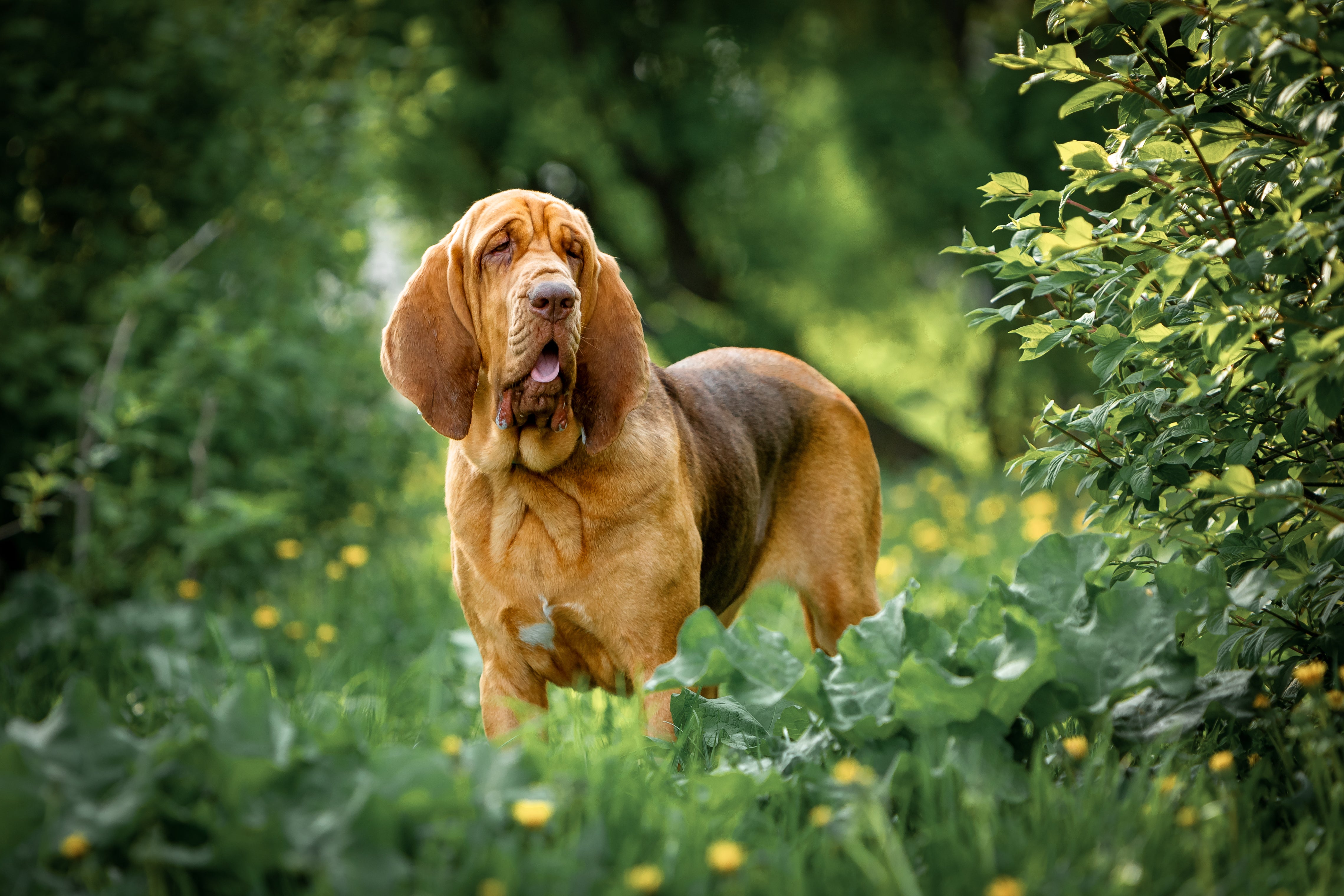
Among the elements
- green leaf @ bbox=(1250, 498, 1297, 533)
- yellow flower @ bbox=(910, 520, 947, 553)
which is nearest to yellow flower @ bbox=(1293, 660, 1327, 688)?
green leaf @ bbox=(1250, 498, 1297, 533)

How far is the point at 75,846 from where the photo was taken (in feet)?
5.85

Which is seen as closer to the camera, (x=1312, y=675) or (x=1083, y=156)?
(x=1312, y=675)

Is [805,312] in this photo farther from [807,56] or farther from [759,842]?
[759,842]

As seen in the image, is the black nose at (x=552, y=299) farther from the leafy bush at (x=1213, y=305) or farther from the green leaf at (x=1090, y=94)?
the green leaf at (x=1090, y=94)

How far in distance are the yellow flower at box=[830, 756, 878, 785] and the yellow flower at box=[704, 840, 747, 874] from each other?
0.29 metres

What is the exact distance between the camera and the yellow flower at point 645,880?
1.74 m

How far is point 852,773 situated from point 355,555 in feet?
12.3

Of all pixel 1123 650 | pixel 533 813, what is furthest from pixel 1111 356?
pixel 533 813

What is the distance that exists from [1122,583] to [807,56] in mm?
9002

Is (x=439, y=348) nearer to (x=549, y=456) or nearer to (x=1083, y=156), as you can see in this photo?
(x=549, y=456)

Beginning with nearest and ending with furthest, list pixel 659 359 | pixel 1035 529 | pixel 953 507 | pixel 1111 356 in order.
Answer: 1. pixel 1111 356
2. pixel 1035 529
3. pixel 953 507
4. pixel 659 359

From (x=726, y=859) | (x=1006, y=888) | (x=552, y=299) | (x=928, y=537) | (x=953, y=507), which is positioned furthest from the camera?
(x=953, y=507)

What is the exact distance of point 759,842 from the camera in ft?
6.93

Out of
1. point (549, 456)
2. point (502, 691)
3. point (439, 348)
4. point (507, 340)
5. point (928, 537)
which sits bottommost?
point (928, 537)
